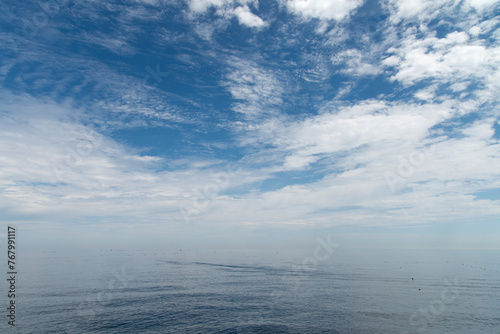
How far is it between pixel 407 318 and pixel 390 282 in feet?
177

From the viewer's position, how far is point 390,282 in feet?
367

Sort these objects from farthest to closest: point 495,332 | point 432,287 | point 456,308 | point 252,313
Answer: point 432,287
point 456,308
point 252,313
point 495,332

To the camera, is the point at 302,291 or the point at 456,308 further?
the point at 302,291

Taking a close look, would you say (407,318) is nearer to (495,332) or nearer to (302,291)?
(495,332)

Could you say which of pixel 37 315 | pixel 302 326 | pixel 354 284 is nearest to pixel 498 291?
pixel 354 284

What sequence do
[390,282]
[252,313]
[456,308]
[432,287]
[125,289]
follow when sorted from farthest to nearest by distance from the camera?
1. [390,282]
2. [432,287]
3. [125,289]
4. [456,308]
5. [252,313]

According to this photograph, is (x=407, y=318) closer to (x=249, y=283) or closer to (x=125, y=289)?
(x=249, y=283)

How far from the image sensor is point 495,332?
2190 inches

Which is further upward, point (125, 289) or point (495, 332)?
point (125, 289)

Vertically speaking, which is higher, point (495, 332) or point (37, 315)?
point (37, 315)

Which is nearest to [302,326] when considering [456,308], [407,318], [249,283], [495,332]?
[407,318]

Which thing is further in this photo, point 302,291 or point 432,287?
point 432,287

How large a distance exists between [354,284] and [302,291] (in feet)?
A: 88.2

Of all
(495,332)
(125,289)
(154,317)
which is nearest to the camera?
(495,332)
